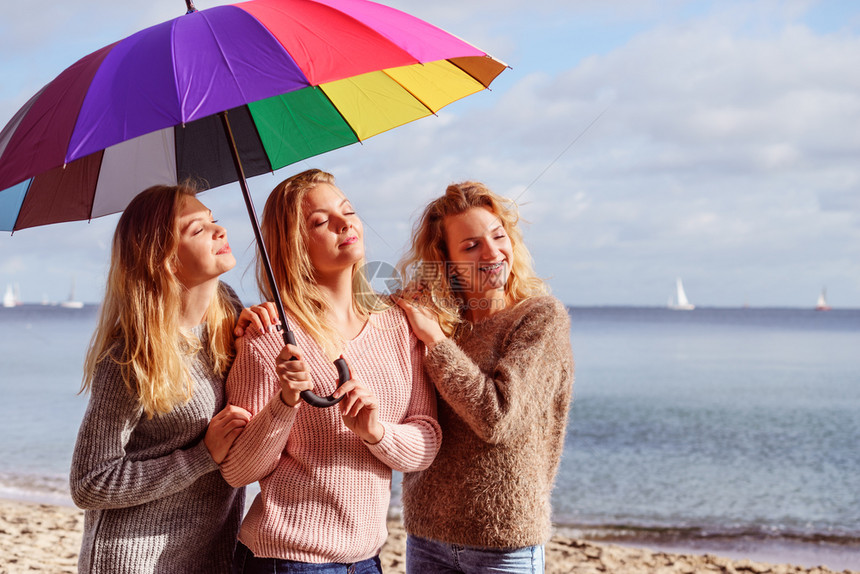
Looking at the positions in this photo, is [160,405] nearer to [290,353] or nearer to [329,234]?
[290,353]

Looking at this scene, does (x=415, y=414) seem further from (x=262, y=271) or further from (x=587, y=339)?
(x=587, y=339)

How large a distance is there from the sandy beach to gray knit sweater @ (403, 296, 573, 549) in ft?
11.6

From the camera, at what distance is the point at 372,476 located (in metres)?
2.38

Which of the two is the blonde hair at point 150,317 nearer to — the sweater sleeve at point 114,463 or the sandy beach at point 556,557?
the sweater sleeve at point 114,463

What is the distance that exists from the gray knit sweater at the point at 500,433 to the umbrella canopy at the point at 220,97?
3.03 ft

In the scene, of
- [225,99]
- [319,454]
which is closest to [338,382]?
[319,454]

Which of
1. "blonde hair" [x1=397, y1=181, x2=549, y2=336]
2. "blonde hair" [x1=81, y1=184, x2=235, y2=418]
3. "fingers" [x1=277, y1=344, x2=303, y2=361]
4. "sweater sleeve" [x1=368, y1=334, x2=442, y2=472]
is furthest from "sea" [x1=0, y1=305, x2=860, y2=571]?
"blonde hair" [x1=397, y1=181, x2=549, y2=336]

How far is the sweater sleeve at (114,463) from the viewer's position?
219cm

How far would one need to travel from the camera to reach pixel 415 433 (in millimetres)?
2402

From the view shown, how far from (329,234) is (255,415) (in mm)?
658

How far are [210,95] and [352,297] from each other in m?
0.97

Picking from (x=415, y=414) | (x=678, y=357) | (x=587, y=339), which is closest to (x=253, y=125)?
(x=415, y=414)

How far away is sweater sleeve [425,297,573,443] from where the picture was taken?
241 centimetres

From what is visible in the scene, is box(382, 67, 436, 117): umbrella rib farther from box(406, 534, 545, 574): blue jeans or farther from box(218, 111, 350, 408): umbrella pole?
box(406, 534, 545, 574): blue jeans
